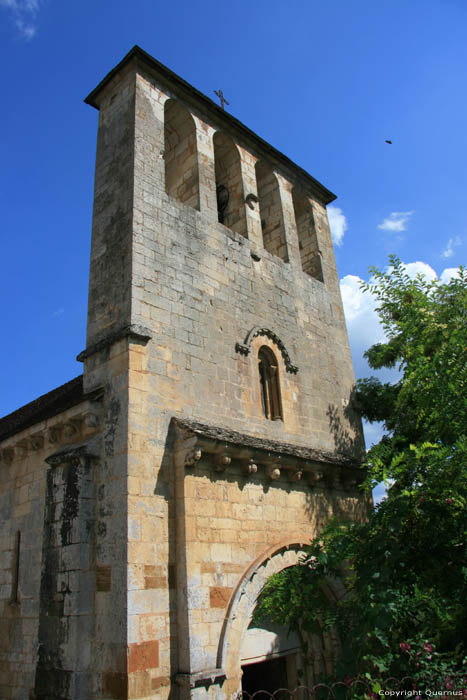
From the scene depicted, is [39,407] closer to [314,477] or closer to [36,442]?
[36,442]

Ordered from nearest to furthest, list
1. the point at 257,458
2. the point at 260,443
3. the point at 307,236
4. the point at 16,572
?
the point at 257,458
the point at 260,443
the point at 16,572
the point at 307,236

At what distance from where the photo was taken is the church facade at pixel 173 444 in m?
6.06

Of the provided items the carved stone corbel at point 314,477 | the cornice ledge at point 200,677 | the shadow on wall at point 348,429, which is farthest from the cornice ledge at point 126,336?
the shadow on wall at point 348,429

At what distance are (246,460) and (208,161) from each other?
20.0 ft

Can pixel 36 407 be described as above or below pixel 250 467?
above

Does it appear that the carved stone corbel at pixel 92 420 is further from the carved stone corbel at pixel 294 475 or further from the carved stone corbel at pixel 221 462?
the carved stone corbel at pixel 294 475

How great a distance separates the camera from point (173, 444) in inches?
274

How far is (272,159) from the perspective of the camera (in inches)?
481

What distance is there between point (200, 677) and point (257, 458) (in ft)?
9.20

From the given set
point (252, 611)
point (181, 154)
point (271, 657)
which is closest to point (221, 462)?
point (252, 611)

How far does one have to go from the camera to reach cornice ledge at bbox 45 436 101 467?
670 cm

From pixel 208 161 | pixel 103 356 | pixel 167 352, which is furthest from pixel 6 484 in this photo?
pixel 208 161

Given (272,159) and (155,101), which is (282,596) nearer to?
(155,101)

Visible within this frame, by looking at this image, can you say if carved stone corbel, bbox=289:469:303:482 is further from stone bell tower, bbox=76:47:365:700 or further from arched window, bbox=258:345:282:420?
arched window, bbox=258:345:282:420
